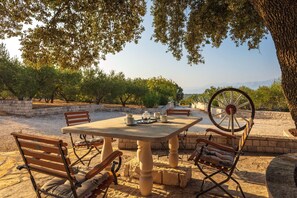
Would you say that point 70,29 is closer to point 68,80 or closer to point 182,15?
point 182,15

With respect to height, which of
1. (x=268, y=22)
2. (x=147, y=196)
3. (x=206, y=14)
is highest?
(x=206, y=14)

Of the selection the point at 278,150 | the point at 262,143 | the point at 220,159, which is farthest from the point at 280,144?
the point at 220,159

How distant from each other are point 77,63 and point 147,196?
3.75 meters

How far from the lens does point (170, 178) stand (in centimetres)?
331

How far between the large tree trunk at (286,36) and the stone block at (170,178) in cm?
175

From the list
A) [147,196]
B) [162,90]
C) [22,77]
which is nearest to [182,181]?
[147,196]

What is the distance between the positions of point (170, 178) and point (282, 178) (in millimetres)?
1448

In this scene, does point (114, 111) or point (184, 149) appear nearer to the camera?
point (184, 149)

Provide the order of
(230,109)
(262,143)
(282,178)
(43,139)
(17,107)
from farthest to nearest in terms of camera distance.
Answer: (17,107) → (230,109) → (262,143) → (282,178) → (43,139)

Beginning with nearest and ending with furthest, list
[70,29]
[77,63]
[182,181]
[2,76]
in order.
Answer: [182,181]
[70,29]
[77,63]
[2,76]

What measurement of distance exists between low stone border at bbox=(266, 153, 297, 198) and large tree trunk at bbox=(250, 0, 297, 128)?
2.05 feet

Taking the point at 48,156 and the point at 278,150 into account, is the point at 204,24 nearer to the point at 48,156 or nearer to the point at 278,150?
the point at 278,150

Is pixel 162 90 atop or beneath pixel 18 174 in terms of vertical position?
atop

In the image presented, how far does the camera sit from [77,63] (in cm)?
561
